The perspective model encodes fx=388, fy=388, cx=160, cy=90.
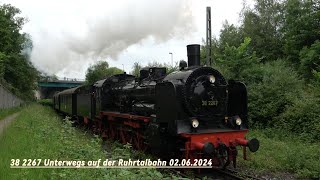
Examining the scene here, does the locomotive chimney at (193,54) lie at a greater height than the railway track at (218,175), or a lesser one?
greater

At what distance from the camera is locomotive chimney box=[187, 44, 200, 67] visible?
10.9 m

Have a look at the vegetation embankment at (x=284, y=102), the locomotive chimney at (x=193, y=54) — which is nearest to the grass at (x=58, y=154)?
the locomotive chimney at (x=193, y=54)

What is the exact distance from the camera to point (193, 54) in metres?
11.0

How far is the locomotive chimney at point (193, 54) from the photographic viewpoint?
10.9 m

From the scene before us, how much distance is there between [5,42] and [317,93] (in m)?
24.3

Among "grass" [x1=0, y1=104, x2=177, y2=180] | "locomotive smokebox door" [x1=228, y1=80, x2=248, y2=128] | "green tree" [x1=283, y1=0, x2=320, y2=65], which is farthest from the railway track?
"green tree" [x1=283, y1=0, x2=320, y2=65]

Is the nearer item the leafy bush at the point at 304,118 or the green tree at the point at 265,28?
the leafy bush at the point at 304,118

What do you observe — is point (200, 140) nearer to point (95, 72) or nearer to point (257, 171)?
point (257, 171)

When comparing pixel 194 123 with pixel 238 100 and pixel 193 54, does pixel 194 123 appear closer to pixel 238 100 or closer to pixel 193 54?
pixel 238 100

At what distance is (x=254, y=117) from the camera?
58.4ft

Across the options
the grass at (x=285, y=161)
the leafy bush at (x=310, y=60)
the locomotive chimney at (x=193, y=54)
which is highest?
the leafy bush at (x=310, y=60)

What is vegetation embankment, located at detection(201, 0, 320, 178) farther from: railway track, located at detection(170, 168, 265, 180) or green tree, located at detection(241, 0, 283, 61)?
green tree, located at detection(241, 0, 283, 61)

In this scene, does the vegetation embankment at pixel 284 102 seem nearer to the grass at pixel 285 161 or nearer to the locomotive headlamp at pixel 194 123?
the grass at pixel 285 161

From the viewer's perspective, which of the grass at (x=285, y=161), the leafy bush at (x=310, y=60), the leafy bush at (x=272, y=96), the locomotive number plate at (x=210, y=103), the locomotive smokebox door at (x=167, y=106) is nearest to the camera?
the locomotive smokebox door at (x=167, y=106)
